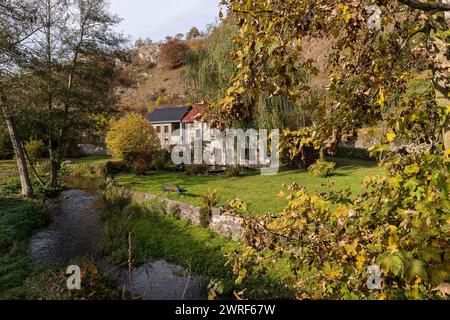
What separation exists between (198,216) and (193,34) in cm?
9498

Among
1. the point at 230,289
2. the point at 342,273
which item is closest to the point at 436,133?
the point at 342,273

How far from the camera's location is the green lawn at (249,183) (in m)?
14.2

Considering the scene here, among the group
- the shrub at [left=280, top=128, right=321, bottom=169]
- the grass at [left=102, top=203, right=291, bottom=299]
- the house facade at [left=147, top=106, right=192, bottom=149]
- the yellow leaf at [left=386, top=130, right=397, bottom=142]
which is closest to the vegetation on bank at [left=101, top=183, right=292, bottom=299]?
the grass at [left=102, top=203, right=291, bottom=299]

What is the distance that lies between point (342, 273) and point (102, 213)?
1415 centimetres

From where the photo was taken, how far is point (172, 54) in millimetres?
86312

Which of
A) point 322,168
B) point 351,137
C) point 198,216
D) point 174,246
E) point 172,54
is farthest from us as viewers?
point 172,54

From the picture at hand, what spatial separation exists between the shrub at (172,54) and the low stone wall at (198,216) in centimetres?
7659

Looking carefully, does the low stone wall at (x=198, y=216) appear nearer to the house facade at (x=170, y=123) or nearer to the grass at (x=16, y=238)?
the grass at (x=16, y=238)

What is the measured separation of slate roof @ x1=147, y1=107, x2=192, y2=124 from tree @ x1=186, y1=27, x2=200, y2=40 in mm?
61897

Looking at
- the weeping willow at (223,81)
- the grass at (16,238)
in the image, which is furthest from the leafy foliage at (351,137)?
the weeping willow at (223,81)

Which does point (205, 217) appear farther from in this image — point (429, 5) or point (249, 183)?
point (429, 5)

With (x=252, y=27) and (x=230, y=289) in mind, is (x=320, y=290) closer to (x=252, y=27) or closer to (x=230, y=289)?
(x=252, y=27)

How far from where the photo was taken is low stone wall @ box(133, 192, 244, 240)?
36.0 feet

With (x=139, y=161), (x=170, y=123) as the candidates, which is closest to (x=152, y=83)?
(x=170, y=123)
